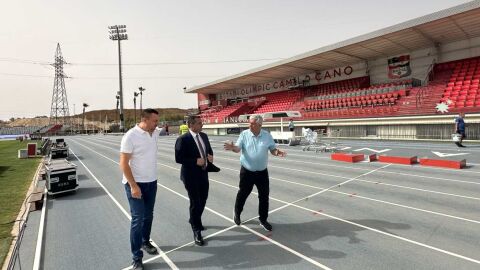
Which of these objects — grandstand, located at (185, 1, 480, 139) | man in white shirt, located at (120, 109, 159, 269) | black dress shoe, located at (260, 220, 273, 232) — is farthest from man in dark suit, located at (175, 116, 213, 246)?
grandstand, located at (185, 1, 480, 139)

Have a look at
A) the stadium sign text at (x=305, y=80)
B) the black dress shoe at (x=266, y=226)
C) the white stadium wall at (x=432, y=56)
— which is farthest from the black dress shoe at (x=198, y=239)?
the stadium sign text at (x=305, y=80)

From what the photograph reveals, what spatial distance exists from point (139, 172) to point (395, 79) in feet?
101

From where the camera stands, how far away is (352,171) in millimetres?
11008

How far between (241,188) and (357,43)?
24808 mm

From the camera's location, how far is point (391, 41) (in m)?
25.5

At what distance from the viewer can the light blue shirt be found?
5.26 meters

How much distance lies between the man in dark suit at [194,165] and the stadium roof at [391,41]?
2221 cm

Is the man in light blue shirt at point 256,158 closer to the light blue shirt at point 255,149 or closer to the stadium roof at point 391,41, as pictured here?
the light blue shirt at point 255,149

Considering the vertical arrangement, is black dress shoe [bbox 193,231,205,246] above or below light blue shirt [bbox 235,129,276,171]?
below

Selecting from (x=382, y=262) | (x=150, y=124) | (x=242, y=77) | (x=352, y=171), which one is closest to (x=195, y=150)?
(x=150, y=124)

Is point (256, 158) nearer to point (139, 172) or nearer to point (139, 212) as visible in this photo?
point (139, 172)

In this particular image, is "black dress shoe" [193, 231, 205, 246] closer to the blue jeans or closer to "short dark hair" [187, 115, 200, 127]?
the blue jeans

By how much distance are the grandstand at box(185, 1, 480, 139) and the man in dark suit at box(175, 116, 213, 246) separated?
19.8m

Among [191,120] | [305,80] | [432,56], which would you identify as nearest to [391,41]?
[432,56]
